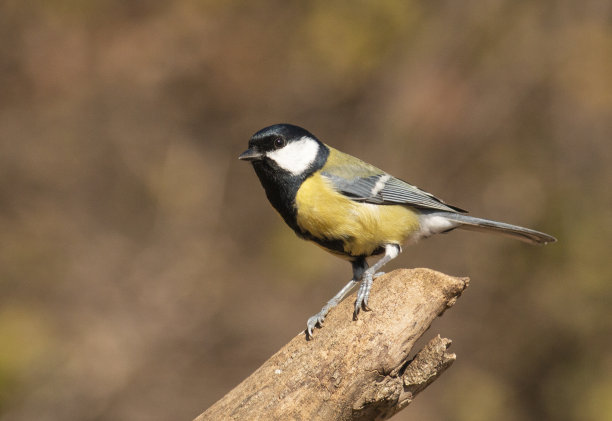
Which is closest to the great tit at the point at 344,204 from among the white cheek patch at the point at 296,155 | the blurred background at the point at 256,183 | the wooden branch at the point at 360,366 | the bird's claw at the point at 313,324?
the white cheek patch at the point at 296,155

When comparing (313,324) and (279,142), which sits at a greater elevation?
(279,142)

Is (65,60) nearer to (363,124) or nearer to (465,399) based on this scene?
(363,124)

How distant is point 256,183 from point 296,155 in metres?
3.44

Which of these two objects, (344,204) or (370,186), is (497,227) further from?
(344,204)

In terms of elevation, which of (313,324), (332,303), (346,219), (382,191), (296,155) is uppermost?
(296,155)

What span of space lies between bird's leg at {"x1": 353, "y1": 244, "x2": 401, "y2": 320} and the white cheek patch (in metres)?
0.58

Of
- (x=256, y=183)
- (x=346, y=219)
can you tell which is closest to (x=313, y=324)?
(x=346, y=219)

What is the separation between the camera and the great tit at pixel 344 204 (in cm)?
291

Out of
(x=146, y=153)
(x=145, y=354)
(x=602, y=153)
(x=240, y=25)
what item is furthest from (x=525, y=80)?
(x=145, y=354)

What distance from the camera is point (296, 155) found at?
309 centimetres

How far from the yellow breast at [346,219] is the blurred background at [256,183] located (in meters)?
2.76

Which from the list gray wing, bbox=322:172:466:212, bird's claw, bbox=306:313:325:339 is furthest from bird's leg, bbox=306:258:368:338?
gray wing, bbox=322:172:466:212

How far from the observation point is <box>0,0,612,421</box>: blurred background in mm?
5258

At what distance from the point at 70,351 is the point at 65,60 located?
316 cm
